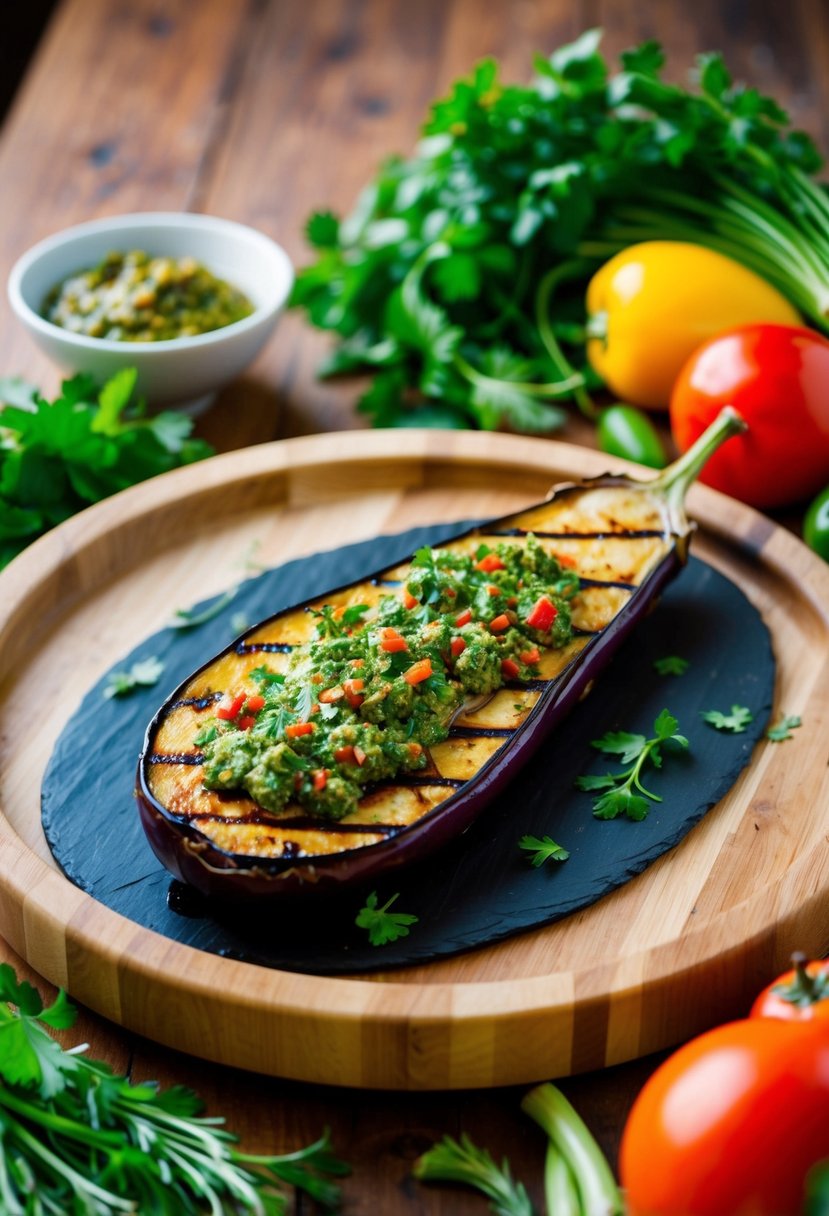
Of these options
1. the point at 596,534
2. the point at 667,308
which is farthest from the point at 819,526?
the point at 667,308

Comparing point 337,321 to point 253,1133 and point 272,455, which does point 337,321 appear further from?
point 253,1133

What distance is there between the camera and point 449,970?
→ 121 inches

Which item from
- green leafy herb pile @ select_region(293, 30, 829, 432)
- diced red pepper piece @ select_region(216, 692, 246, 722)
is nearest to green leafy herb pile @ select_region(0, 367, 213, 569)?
green leafy herb pile @ select_region(293, 30, 829, 432)

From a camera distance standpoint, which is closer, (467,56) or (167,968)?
(167,968)

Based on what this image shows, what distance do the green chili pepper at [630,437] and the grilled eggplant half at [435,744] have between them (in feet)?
1.68

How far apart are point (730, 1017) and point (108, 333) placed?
345 cm

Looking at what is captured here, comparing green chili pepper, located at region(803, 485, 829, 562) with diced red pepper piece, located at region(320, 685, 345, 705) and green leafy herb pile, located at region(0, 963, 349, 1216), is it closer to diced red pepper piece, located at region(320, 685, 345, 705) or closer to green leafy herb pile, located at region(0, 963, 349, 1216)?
diced red pepper piece, located at region(320, 685, 345, 705)

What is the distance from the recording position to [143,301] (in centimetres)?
508

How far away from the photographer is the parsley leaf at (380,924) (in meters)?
3.08

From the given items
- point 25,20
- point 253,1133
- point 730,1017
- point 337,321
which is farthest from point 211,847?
point 25,20

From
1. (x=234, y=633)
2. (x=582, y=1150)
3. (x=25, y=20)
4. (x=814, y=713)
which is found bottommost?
(x=25, y=20)

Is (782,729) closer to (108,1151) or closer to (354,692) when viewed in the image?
(354,692)

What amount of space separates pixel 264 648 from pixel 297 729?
49 cm

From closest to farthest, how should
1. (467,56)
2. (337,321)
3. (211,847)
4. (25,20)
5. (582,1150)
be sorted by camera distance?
(582,1150), (211,847), (337,321), (467,56), (25,20)
